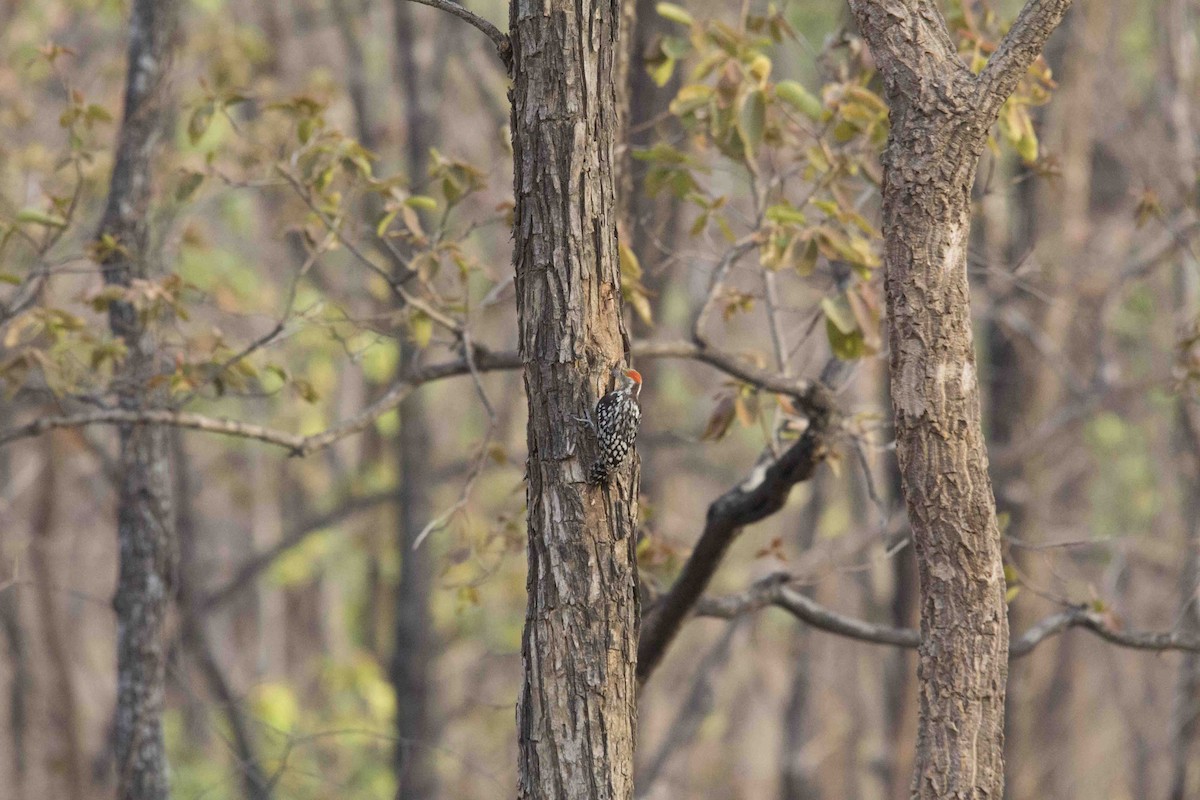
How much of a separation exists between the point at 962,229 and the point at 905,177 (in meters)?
0.17

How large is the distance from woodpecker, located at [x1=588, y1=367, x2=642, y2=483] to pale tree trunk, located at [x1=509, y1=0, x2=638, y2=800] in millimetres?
29

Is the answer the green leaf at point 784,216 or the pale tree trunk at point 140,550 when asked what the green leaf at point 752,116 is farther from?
the pale tree trunk at point 140,550

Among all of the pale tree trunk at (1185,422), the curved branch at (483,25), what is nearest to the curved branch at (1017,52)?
the curved branch at (483,25)

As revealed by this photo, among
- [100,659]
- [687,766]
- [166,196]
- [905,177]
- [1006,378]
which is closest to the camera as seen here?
[905,177]

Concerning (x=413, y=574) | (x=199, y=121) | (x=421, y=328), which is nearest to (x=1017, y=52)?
(x=421, y=328)

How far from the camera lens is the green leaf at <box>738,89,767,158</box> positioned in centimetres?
388

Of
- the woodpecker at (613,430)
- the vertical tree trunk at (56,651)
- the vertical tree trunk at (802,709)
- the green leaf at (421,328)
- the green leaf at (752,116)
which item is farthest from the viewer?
the vertical tree trunk at (802,709)

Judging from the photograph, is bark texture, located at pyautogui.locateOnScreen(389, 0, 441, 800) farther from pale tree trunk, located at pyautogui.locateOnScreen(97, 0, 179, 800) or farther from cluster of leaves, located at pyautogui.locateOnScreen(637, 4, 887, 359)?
cluster of leaves, located at pyautogui.locateOnScreen(637, 4, 887, 359)

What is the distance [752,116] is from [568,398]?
1388 millimetres

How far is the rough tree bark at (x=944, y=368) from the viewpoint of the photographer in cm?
281

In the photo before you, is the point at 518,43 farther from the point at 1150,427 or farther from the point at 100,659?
the point at 100,659

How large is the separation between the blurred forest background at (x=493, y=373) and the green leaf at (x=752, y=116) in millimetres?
10

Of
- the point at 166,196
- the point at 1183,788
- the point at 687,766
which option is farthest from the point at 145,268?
the point at 687,766

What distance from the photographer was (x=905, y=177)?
2.83 metres
